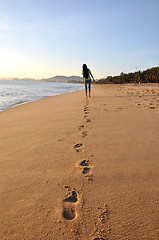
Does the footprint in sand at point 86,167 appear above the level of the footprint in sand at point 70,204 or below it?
above

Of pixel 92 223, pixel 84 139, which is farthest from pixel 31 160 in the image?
pixel 92 223

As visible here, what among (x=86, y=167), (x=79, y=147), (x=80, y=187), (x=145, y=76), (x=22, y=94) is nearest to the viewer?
(x=80, y=187)

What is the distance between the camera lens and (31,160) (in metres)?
1.67

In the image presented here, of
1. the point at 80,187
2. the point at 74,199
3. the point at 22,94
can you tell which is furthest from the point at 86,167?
the point at 22,94

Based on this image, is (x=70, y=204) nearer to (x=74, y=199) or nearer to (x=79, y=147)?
(x=74, y=199)

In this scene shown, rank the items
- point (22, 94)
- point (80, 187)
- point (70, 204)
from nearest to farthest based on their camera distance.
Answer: point (70, 204), point (80, 187), point (22, 94)

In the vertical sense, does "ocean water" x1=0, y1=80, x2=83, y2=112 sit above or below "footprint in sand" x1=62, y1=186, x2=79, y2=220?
above

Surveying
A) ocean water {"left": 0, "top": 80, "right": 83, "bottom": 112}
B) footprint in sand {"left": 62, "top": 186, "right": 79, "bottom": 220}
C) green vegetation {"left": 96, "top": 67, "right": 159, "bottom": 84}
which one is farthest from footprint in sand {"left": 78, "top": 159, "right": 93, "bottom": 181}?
green vegetation {"left": 96, "top": 67, "right": 159, "bottom": 84}

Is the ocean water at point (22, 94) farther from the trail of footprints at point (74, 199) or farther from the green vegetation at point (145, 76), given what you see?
the green vegetation at point (145, 76)

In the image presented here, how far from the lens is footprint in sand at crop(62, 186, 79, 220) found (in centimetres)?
100

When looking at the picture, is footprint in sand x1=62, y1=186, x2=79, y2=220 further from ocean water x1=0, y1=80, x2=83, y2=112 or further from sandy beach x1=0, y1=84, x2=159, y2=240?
ocean water x1=0, y1=80, x2=83, y2=112

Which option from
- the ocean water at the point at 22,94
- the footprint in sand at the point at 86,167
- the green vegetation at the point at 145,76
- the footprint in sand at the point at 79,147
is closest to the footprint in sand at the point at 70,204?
the footprint in sand at the point at 86,167

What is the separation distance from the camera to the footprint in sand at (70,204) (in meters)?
1.00

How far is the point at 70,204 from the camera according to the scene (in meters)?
1.08
